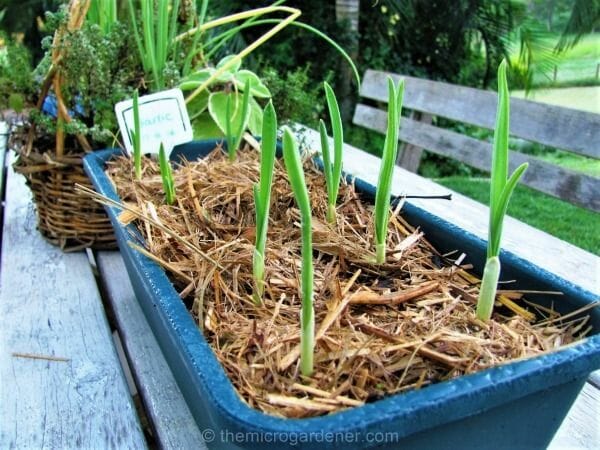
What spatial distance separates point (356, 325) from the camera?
38cm

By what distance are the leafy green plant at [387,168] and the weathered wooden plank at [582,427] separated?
20 centimetres

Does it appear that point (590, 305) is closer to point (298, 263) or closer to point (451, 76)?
point (298, 263)

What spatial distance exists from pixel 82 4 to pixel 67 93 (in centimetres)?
15

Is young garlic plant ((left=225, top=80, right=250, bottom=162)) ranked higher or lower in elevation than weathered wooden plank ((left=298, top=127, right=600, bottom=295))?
higher

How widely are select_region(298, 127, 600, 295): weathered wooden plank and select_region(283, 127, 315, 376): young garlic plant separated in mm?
421

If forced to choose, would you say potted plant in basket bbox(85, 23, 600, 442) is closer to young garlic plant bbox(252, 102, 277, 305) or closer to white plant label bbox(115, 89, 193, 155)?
young garlic plant bbox(252, 102, 277, 305)

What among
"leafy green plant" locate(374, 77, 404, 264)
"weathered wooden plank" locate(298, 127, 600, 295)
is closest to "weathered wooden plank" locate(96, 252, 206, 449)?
"leafy green plant" locate(374, 77, 404, 264)

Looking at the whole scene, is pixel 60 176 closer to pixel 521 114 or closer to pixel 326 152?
pixel 326 152

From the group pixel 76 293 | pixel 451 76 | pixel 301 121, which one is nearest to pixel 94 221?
pixel 76 293

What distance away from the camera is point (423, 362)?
355 mm

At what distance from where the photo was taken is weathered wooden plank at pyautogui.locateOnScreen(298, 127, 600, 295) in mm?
731

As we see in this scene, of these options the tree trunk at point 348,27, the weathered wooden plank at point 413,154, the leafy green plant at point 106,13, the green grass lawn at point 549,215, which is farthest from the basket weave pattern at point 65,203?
the tree trunk at point 348,27

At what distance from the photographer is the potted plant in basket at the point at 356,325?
0.29m

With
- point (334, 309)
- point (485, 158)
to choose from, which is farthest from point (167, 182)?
point (485, 158)
